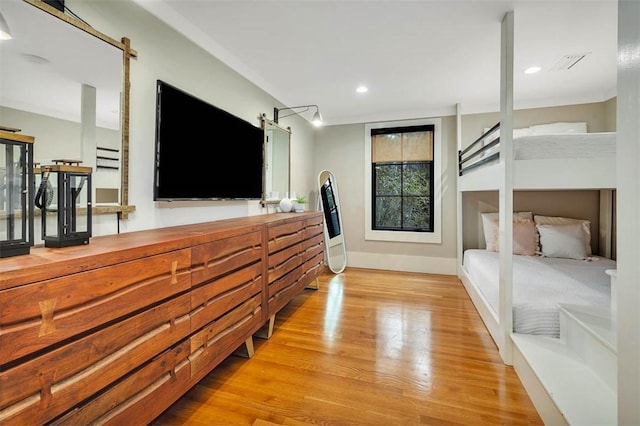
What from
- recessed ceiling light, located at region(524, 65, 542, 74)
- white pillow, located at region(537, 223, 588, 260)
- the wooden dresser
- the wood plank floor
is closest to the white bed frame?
the wood plank floor

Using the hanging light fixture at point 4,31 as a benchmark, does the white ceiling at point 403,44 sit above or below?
A: above

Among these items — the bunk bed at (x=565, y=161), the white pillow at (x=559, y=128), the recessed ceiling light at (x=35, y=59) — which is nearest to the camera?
the recessed ceiling light at (x=35, y=59)

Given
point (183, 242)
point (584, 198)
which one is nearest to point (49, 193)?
point (183, 242)

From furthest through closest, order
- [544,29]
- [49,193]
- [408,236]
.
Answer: [408,236] < [544,29] < [49,193]

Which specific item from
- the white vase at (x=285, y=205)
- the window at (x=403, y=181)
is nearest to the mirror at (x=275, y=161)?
the white vase at (x=285, y=205)

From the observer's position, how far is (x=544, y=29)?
2234mm

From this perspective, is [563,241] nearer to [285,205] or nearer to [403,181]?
[403,181]

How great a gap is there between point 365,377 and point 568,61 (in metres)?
3.38

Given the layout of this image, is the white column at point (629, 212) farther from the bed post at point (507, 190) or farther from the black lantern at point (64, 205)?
the black lantern at point (64, 205)

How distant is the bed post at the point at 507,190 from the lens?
6.46 ft

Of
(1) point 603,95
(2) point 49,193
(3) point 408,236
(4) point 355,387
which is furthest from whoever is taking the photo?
(3) point 408,236

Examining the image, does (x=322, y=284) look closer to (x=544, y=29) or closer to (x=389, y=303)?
(x=389, y=303)

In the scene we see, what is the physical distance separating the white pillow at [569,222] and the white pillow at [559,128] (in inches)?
42.1

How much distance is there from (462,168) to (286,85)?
2540mm
